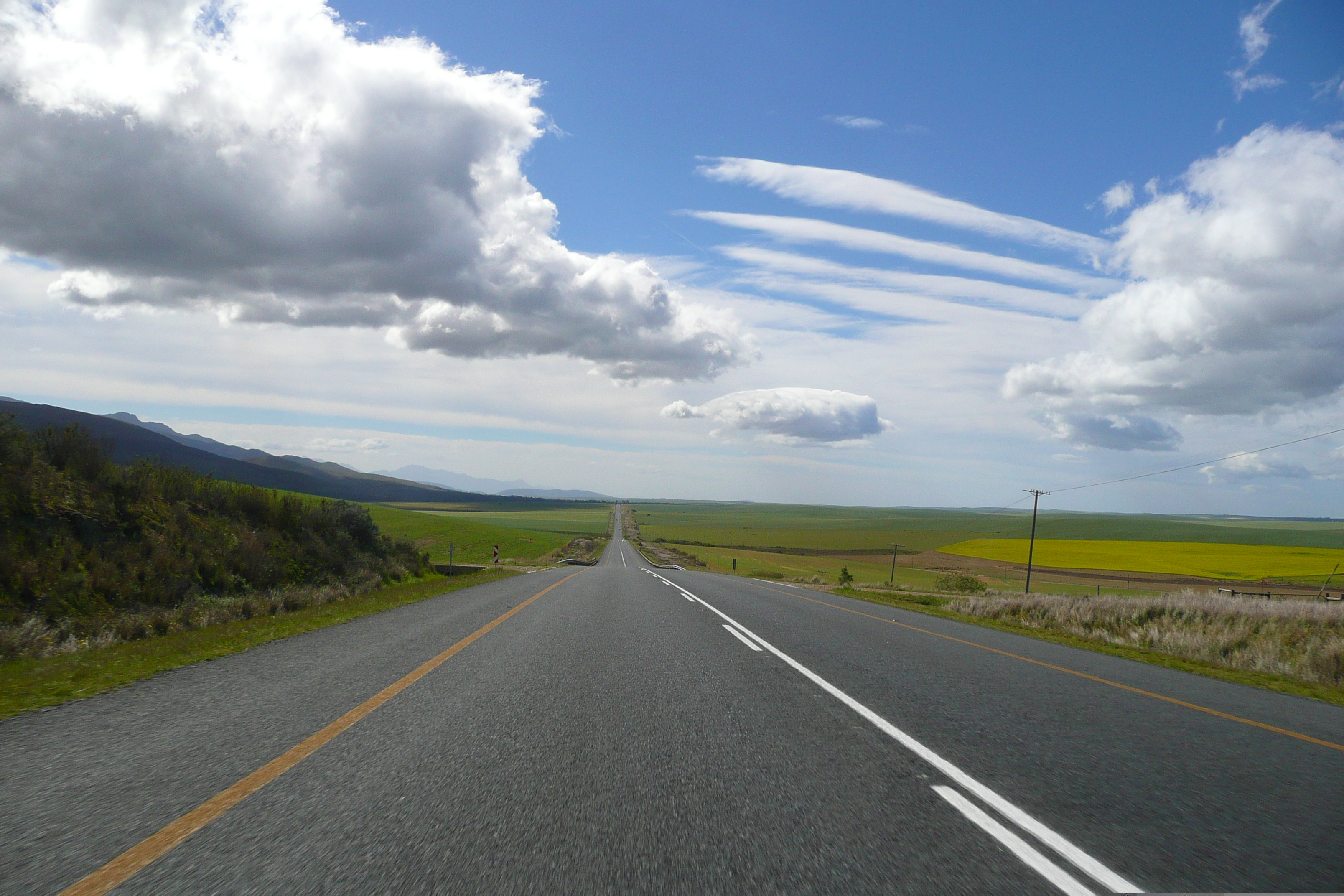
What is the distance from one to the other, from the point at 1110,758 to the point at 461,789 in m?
4.45

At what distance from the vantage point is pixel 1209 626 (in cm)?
1476

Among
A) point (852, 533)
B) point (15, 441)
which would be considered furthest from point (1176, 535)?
point (15, 441)

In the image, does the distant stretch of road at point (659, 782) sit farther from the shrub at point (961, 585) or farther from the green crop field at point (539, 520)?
the green crop field at point (539, 520)

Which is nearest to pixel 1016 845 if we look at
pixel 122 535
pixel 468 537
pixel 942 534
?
pixel 122 535

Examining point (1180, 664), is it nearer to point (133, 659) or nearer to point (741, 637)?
point (741, 637)

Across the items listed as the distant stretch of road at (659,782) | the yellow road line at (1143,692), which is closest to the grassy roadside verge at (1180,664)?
the distant stretch of road at (659,782)

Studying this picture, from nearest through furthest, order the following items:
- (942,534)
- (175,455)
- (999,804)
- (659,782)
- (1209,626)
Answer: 1. (999,804)
2. (659,782)
3. (1209,626)
4. (175,455)
5. (942,534)

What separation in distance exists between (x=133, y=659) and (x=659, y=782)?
7.03 m

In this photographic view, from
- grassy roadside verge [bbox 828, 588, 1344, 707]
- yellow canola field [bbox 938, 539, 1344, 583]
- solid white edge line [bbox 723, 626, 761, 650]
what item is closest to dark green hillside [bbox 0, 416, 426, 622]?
solid white edge line [bbox 723, 626, 761, 650]

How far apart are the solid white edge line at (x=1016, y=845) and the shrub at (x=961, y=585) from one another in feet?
154

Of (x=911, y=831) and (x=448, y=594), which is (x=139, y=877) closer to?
(x=911, y=831)

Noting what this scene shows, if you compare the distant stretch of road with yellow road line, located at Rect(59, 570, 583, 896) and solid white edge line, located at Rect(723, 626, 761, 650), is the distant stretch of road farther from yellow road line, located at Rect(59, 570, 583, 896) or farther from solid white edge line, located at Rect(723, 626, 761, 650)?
solid white edge line, located at Rect(723, 626, 761, 650)

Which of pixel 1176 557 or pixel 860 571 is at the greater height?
pixel 1176 557

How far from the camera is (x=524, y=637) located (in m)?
9.46
